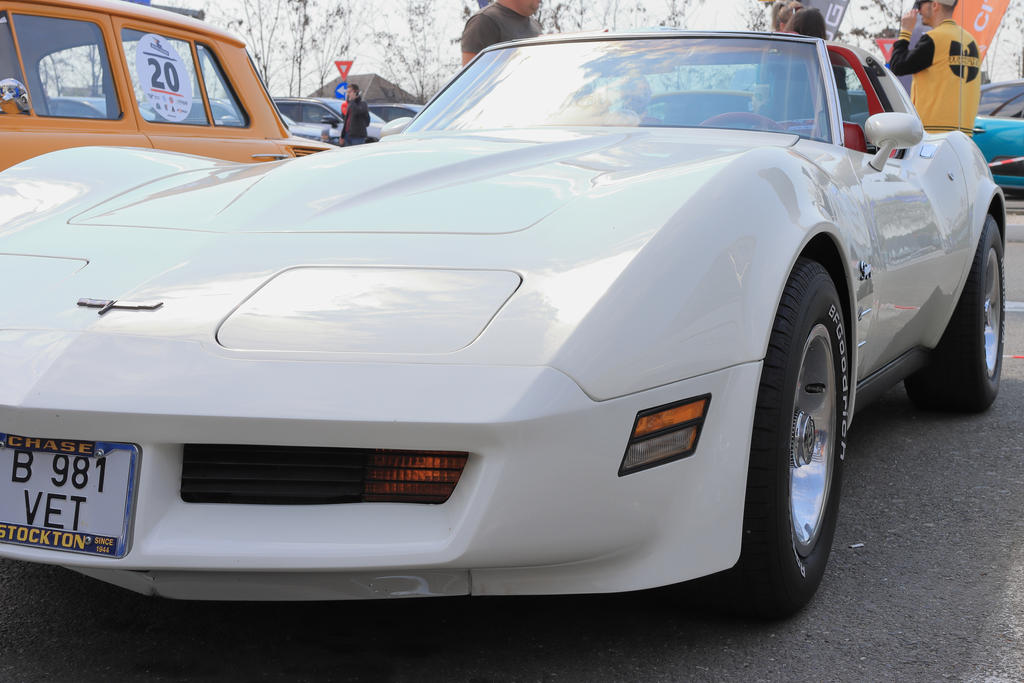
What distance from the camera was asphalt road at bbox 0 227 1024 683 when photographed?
214 cm

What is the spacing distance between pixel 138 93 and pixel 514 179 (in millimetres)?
3073

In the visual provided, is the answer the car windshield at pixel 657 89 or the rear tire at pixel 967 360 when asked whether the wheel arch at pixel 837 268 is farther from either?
the rear tire at pixel 967 360

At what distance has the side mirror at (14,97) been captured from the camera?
15.0 feet

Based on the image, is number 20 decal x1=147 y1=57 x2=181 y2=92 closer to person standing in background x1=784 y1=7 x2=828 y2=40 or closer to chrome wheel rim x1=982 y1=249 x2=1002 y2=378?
person standing in background x1=784 y1=7 x2=828 y2=40

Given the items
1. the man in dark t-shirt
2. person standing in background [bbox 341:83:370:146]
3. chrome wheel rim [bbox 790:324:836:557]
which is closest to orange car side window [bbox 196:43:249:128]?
the man in dark t-shirt

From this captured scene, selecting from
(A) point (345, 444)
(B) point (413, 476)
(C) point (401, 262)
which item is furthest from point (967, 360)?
(A) point (345, 444)

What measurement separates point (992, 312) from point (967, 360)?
538 mm

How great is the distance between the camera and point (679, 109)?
3.41 m

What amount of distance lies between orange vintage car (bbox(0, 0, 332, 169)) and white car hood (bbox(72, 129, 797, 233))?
197cm

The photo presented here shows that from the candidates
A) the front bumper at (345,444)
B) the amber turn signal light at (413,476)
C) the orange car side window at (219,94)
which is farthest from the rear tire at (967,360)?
the orange car side window at (219,94)

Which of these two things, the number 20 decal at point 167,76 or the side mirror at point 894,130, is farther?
the number 20 decal at point 167,76

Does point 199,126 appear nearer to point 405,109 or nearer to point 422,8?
point 405,109

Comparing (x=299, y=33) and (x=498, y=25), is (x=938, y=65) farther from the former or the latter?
(x=299, y=33)

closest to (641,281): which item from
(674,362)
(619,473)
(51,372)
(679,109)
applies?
(674,362)
